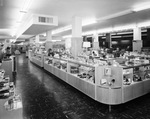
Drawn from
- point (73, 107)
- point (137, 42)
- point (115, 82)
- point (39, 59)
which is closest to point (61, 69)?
point (73, 107)

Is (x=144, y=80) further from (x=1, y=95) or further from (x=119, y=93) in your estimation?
(x=1, y=95)

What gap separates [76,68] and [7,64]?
3.63 metres

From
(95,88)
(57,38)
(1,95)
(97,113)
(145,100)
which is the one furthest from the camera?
(57,38)

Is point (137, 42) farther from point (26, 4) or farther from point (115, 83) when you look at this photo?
point (26, 4)

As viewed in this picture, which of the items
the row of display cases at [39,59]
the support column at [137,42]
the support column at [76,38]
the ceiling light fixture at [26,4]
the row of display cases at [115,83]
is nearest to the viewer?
the row of display cases at [115,83]

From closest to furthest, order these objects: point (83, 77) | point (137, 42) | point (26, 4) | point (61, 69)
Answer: point (83, 77), point (26, 4), point (61, 69), point (137, 42)

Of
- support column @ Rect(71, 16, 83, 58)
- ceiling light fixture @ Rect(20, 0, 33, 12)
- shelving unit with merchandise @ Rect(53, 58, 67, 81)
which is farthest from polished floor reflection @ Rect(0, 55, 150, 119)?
ceiling light fixture @ Rect(20, 0, 33, 12)

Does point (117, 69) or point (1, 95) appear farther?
point (117, 69)

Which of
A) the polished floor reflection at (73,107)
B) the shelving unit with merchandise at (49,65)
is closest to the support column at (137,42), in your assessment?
the shelving unit with merchandise at (49,65)

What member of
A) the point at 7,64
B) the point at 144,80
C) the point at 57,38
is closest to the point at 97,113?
the point at 144,80

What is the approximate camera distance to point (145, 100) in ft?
12.5

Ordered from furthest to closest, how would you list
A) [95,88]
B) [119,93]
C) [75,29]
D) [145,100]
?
[75,29] < [145,100] < [95,88] < [119,93]

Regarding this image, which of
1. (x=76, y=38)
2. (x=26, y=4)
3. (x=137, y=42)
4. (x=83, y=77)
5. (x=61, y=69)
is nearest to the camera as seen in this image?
(x=83, y=77)

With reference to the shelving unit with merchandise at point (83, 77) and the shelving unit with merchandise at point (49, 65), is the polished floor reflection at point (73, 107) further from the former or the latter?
the shelving unit with merchandise at point (49, 65)
